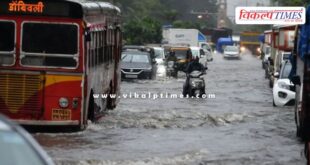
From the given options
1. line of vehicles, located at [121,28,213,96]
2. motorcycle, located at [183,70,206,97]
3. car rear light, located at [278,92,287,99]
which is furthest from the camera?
line of vehicles, located at [121,28,213,96]

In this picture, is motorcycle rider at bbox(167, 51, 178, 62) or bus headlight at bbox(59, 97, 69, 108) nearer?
bus headlight at bbox(59, 97, 69, 108)

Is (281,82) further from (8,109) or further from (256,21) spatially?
(8,109)

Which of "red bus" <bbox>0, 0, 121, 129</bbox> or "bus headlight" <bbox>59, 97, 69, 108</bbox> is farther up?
"red bus" <bbox>0, 0, 121, 129</bbox>

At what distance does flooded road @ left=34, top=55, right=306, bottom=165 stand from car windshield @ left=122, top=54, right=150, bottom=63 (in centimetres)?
1301

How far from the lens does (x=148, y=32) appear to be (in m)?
70.2

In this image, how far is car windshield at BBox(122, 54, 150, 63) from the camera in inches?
1693

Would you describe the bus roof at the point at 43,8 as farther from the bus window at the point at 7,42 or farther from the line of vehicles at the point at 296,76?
the line of vehicles at the point at 296,76

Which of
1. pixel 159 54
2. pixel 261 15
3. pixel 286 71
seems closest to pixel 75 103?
pixel 261 15

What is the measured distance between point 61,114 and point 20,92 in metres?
0.82

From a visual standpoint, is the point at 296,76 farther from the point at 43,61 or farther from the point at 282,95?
the point at 282,95

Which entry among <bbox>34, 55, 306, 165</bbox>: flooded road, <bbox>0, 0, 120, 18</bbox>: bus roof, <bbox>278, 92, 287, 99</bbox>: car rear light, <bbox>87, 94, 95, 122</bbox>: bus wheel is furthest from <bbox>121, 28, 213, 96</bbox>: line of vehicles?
<bbox>0, 0, 120, 18</bbox>: bus roof

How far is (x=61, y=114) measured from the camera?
16594 millimetres

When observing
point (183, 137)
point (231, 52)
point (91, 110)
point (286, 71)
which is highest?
point (91, 110)

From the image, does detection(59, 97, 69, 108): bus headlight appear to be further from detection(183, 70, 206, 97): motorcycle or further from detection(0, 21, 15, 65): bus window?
detection(183, 70, 206, 97): motorcycle
